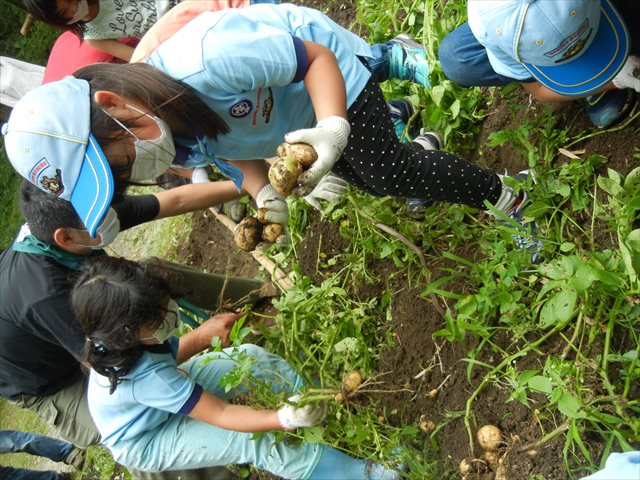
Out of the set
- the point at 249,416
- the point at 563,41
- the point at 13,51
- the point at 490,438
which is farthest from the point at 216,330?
the point at 13,51

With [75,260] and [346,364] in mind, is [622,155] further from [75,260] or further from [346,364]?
[75,260]

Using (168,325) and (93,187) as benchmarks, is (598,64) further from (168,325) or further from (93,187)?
(168,325)

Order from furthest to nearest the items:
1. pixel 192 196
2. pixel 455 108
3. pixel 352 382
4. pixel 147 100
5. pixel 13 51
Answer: pixel 13 51 → pixel 192 196 → pixel 455 108 → pixel 352 382 → pixel 147 100

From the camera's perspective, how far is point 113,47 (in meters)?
2.53

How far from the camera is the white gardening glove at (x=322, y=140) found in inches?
52.7

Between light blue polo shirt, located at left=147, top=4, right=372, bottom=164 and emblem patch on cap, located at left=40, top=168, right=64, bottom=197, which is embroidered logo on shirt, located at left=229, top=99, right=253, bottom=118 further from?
emblem patch on cap, located at left=40, top=168, right=64, bottom=197

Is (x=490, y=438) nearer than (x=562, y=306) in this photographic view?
No

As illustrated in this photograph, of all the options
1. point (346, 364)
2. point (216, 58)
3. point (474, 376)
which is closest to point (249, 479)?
point (346, 364)

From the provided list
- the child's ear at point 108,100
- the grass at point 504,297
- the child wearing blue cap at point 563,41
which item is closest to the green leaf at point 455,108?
the grass at point 504,297

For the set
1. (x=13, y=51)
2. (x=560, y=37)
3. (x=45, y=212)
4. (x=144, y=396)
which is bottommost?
(x=13, y=51)

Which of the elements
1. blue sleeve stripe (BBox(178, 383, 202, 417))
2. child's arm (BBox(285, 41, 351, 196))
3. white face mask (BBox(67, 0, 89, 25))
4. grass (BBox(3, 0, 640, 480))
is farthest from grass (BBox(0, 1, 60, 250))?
child's arm (BBox(285, 41, 351, 196))

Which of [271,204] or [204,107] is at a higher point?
[204,107]

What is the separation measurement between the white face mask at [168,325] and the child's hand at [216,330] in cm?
35

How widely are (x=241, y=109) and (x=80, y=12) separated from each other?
1093 mm
